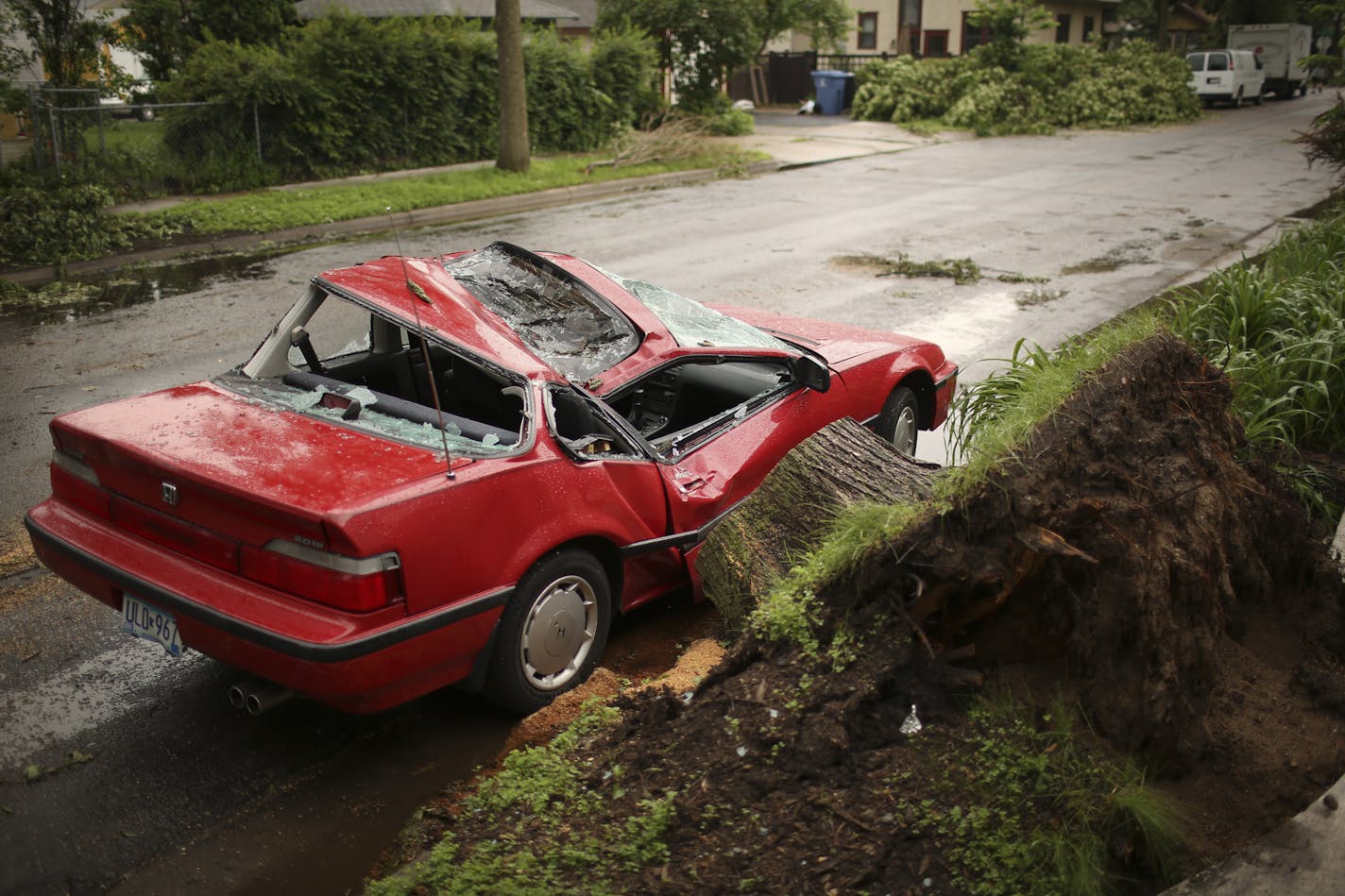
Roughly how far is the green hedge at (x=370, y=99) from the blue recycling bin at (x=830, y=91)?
1371 cm

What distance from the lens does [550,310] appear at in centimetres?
485

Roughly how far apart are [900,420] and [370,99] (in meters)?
15.3

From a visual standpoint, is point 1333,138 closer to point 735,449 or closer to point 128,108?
point 735,449

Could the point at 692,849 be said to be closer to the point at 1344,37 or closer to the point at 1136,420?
the point at 1136,420

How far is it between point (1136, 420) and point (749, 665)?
1.70 m

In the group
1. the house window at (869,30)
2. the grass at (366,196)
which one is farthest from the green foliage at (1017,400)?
the house window at (869,30)

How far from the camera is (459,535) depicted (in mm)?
3707

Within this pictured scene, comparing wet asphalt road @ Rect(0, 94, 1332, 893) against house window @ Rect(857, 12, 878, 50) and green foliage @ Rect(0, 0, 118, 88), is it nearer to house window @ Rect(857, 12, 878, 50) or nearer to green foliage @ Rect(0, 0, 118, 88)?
green foliage @ Rect(0, 0, 118, 88)

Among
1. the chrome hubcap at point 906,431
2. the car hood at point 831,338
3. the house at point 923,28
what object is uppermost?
the house at point 923,28

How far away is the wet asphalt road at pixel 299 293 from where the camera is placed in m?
3.60

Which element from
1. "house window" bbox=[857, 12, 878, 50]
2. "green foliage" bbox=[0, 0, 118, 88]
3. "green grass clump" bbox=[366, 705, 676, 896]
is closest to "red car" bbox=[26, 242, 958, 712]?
"green grass clump" bbox=[366, 705, 676, 896]

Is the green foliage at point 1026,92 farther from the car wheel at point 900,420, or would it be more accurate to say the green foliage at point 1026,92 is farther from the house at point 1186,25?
the house at point 1186,25

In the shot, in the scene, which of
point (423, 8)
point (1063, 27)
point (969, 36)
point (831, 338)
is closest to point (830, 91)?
point (423, 8)

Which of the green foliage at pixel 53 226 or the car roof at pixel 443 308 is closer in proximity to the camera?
the car roof at pixel 443 308
